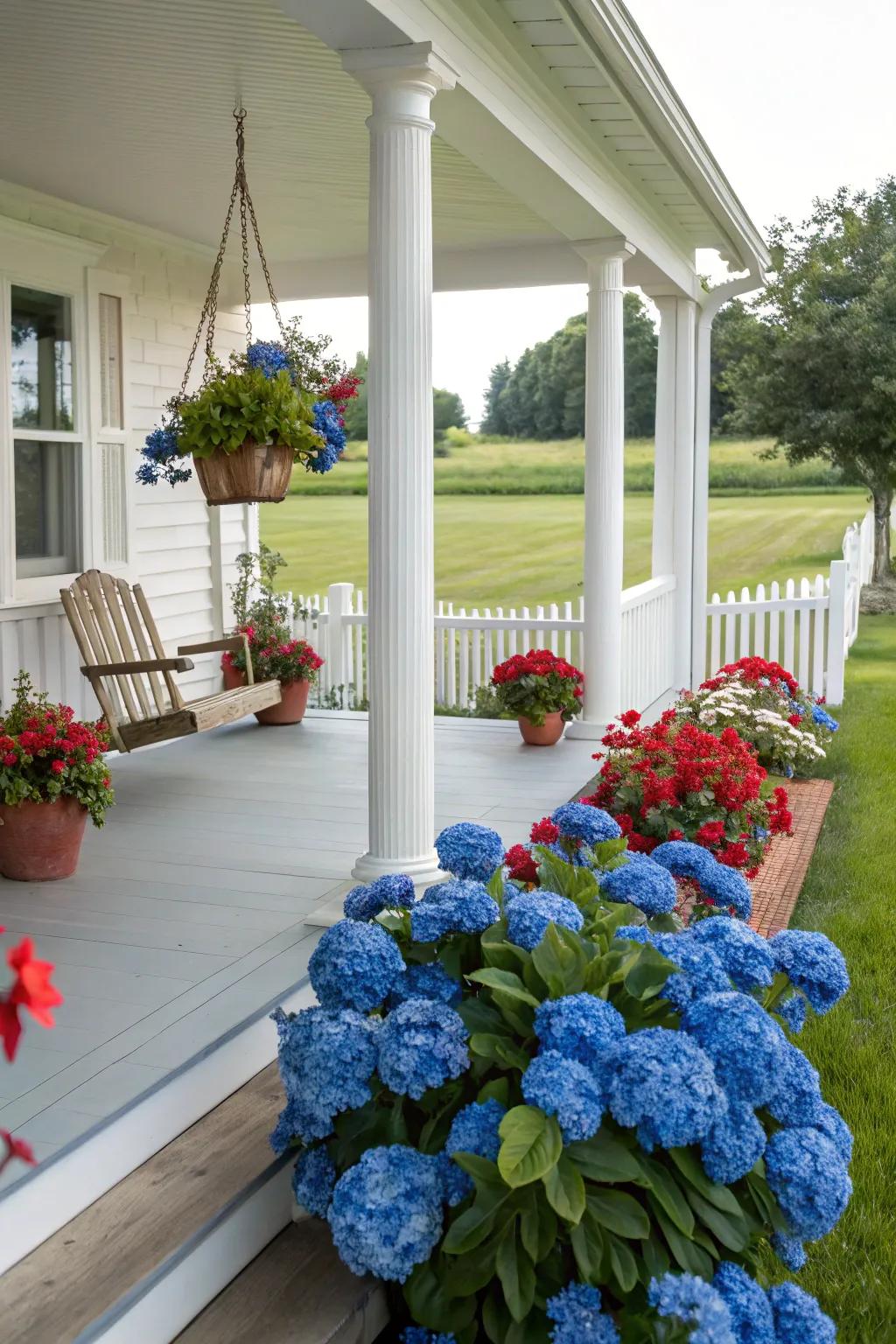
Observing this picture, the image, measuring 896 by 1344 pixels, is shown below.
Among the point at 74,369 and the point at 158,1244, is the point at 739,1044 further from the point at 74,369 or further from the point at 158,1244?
the point at 74,369

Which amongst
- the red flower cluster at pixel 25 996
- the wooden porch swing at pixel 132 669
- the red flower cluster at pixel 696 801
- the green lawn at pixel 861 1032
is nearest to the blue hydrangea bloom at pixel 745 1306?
the green lawn at pixel 861 1032

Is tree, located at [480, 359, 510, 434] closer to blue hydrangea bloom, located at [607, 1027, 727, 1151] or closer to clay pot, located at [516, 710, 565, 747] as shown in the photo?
clay pot, located at [516, 710, 565, 747]

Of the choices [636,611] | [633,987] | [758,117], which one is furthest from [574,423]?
[633,987]

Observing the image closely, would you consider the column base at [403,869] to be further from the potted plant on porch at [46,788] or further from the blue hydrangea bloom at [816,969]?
the blue hydrangea bloom at [816,969]

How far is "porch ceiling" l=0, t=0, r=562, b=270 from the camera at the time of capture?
377 centimetres

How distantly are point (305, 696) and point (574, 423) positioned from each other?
48.9ft

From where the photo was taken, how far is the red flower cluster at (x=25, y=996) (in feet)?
3.30

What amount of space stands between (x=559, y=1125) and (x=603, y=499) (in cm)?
496

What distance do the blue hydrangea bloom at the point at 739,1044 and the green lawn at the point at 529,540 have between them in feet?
59.0

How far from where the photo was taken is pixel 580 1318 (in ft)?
6.45

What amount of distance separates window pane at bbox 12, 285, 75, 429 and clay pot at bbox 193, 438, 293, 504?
5.54 ft

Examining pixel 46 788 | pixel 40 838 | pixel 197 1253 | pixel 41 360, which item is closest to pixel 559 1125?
pixel 197 1253

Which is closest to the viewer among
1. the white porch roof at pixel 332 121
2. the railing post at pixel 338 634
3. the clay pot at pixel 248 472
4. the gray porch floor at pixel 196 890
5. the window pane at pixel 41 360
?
the gray porch floor at pixel 196 890

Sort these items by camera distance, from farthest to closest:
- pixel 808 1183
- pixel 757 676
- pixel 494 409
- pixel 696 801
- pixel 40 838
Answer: pixel 494 409 < pixel 757 676 < pixel 696 801 < pixel 40 838 < pixel 808 1183
